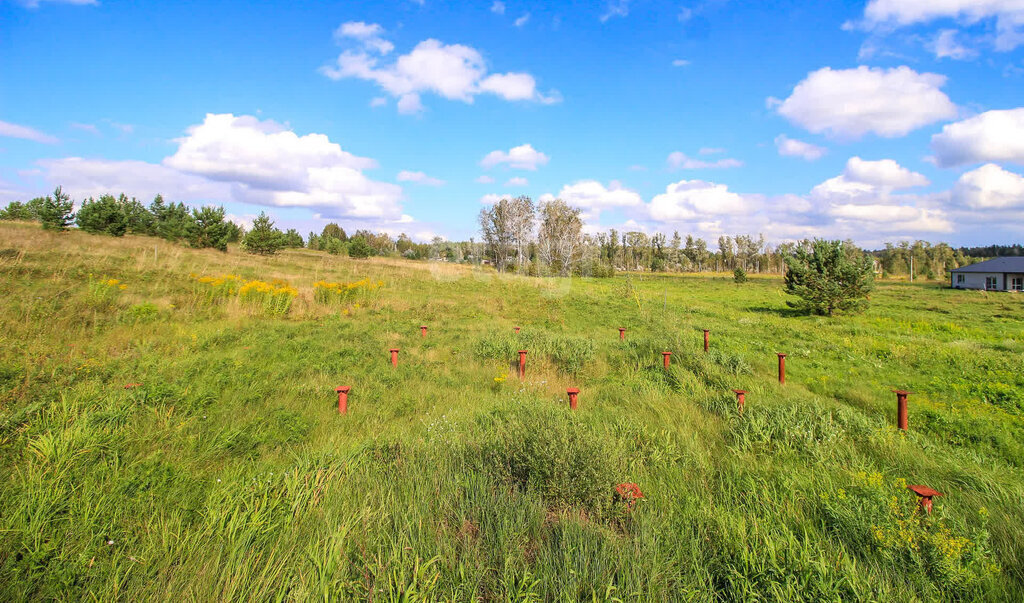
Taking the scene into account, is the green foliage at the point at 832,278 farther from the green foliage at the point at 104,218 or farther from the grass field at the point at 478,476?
the green foliage at the point at 104,218

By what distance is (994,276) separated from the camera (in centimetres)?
3900

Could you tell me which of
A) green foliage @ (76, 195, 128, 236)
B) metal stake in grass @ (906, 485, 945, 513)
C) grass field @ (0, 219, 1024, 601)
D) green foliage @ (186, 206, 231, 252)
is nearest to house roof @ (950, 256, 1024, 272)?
grass field @ (0, 219, 1024, 601)

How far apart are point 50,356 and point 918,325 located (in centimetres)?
2334

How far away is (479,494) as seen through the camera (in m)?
3.04

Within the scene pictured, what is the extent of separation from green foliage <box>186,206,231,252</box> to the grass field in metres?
22.3

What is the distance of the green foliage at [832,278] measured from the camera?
1728 centimetres

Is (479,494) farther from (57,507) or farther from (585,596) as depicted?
(57,507)

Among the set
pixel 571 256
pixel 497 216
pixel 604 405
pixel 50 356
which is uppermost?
pixel 497 216

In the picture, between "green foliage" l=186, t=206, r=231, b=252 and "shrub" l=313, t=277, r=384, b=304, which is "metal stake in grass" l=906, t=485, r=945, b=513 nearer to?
"shrub" l=313, t=277, r=384, b=304

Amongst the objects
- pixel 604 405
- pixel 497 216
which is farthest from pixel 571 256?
pixel 604 405

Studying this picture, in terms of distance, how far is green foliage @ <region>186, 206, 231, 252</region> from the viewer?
27.1 meters

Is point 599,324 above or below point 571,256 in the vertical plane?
below

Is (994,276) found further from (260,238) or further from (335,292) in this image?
(260,238)

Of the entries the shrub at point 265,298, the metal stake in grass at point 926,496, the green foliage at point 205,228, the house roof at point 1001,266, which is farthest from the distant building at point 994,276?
the green foliage at point 205,228
